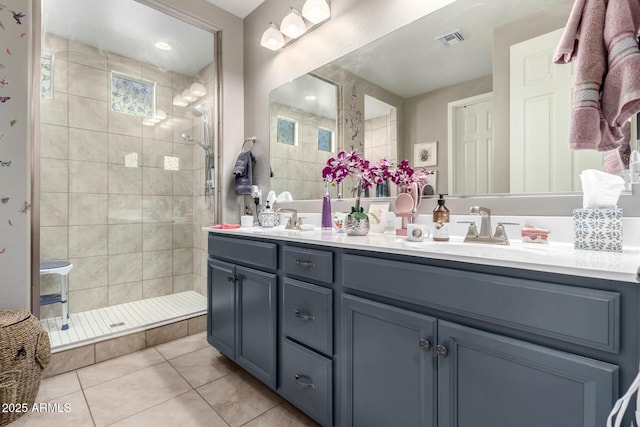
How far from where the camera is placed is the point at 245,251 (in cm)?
161

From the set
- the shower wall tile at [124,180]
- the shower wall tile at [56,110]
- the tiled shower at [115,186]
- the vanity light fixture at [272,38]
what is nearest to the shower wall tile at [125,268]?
the tiled shower at [115,186]

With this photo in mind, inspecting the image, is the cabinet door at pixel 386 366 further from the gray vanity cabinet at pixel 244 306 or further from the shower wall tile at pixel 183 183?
the shower wall tile at pixel 183 183

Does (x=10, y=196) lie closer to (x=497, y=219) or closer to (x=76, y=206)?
(x=76, y=206)

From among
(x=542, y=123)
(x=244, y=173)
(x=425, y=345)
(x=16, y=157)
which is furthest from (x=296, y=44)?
(x=425, y=345)

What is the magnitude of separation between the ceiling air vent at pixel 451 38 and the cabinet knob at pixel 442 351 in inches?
52.4

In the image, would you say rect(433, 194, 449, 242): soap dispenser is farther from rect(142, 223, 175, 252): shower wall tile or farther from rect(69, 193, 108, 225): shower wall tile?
rect(69, 193, 108, 225): shower wall tile

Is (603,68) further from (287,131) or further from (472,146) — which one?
(287,131)

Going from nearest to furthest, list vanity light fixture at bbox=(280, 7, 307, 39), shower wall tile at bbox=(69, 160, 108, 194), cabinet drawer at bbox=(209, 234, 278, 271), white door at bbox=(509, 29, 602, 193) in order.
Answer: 1. white door at bbox=(509, 29, 602, 193)
2. cabinet drawer at bbox=(209, 234, 278, 271)
3. vanity light fixture at bbox=(280, 7, 307, 39)
4. shower wall tile at bbox=(69, 160, 108, 194)

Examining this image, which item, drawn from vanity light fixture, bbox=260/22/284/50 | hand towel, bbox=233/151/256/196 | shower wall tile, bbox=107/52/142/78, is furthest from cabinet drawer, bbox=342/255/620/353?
shower wall tile, bbox=107/52/142/78

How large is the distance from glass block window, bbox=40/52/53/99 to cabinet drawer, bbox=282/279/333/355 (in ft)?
7.48

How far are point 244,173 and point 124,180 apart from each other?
1.18m

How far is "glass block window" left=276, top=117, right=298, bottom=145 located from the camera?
2.30 m

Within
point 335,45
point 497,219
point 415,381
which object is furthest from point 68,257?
point 497,219

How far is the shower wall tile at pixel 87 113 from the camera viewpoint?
8.16 ft
